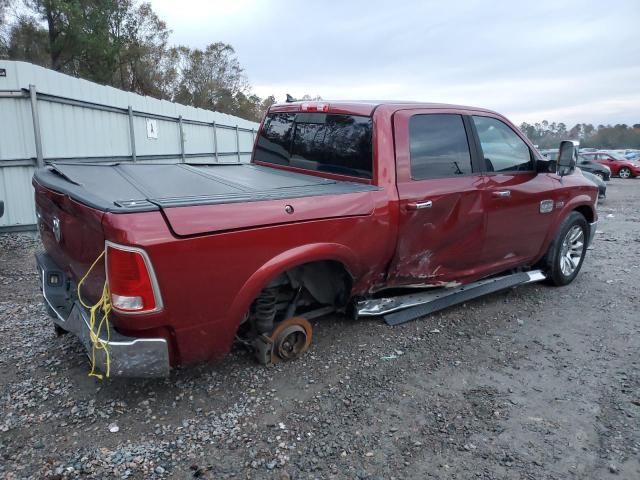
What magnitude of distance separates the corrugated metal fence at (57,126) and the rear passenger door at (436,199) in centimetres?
611

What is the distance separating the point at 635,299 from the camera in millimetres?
5102

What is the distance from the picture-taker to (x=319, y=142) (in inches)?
161

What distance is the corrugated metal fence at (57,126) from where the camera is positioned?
24.3 ft

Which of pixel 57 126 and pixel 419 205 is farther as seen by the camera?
pixel 57 126

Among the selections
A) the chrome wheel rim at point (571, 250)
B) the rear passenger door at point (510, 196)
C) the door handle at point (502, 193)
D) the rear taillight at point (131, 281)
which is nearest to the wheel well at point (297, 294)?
the rear taillight at point (131, 281)

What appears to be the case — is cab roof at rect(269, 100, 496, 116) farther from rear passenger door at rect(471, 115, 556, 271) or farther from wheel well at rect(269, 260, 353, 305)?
wheel well at rect(269, 260, 353, 305)

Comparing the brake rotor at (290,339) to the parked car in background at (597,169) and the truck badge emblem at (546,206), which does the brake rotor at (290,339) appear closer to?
the truck badge emblem at (546,206)

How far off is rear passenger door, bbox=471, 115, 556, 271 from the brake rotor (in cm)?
187

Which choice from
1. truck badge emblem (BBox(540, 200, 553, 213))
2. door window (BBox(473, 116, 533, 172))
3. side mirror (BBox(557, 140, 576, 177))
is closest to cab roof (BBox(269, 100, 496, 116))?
door window (BBox(473, 116, 533, 172))

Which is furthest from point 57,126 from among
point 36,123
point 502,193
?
point 502,193

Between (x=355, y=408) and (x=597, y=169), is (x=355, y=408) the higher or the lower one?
the lower one

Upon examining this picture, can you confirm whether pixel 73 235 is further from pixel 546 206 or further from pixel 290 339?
pixel 546 206

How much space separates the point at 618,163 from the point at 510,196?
26707 millimetres

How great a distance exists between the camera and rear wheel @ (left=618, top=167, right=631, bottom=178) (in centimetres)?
2640
